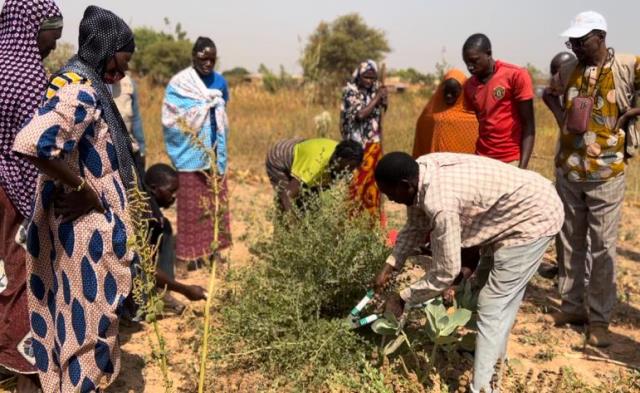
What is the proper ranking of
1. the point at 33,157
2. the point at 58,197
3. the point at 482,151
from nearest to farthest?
the point at 33,157, the point at 58,197, the point at 482,151

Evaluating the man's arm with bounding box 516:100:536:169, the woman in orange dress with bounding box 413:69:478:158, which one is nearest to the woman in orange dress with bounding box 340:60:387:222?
the woman in orange dress with bounding box 413:69:478:158

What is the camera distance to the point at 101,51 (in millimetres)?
2312

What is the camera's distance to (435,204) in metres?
2.35

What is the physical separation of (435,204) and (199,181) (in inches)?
103

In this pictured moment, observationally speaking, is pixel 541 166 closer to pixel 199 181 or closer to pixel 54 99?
pixel 199 181

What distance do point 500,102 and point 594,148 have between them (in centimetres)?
61

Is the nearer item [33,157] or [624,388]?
[33,157]

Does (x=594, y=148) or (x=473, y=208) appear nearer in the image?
(x=473, y=208)

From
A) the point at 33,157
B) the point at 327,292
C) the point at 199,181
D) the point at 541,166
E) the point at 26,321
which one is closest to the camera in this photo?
the point at 33,157

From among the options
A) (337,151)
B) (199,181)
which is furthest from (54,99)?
(199,181)

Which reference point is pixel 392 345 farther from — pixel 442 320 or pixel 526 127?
pixel 526 127

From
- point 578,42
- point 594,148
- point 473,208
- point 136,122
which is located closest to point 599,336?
point 594,148

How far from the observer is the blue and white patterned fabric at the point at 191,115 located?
440cm

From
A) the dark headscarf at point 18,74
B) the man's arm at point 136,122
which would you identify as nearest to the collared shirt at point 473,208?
the dark headscarf at point 18,74
